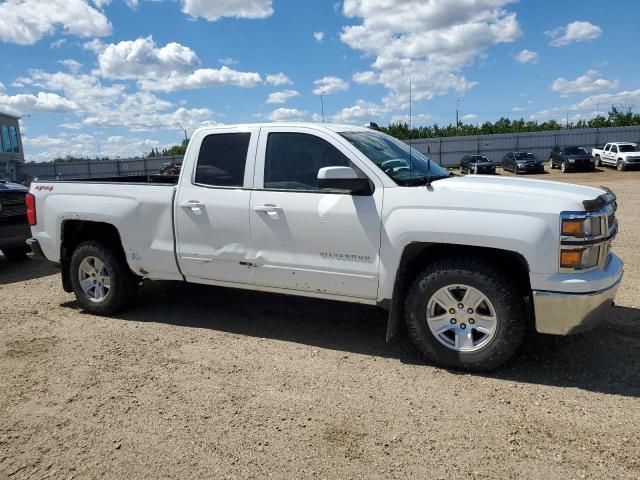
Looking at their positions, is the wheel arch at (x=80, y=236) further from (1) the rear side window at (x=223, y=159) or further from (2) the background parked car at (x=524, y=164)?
(2) the background parked car at (x=524, y=164)

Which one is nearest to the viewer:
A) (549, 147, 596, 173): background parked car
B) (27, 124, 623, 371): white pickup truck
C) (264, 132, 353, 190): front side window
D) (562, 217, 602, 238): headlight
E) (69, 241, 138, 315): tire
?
(562, 217, 602, 238): headlight

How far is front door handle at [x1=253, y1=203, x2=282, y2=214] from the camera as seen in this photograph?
15.0 ft

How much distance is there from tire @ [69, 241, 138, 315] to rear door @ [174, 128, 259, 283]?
90cm

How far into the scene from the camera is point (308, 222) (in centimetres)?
444

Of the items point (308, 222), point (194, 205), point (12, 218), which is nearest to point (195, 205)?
point (194, 205)

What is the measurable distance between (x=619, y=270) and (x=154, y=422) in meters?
3.55

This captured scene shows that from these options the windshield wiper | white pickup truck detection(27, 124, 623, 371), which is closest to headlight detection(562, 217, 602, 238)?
white pickup truck detection(27, 124, 623, 371)

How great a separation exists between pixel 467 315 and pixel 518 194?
98cm

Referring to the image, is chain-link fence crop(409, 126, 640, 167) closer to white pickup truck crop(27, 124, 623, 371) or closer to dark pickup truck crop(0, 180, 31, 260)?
dark pickup truck crop(0, 180, 31, 260)

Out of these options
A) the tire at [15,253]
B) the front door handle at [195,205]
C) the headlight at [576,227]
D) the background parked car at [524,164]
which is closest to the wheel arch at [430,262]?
the headlight at [576,227]

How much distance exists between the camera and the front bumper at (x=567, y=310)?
12.1 ft

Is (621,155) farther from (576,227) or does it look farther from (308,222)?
(308,222)

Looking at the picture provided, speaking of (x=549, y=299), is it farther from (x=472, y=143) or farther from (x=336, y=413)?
(x=472, y=143)

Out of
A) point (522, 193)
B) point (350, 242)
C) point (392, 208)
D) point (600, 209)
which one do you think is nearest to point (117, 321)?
point (350, 242)
